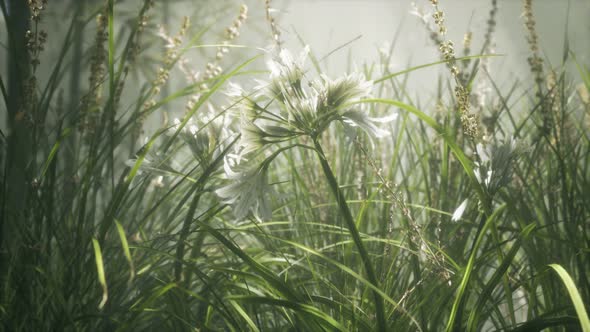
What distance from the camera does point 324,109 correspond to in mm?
403

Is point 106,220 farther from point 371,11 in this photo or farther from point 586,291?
point 371,11

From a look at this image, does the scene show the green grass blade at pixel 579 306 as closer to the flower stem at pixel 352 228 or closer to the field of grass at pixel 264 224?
the field of grass at pixel 264 224

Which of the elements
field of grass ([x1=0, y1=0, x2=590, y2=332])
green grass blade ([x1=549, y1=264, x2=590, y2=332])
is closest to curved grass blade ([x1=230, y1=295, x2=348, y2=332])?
field of grass ([x1=0, y1=0, x2=590, y2=332])

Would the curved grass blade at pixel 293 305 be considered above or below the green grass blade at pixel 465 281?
below

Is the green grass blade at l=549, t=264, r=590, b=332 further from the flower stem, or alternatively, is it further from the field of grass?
the flower stem

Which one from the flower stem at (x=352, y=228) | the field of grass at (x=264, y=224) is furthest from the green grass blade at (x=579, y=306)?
the flower stem at (x=352, y=228)

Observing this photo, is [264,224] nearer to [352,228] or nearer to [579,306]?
[352,228]

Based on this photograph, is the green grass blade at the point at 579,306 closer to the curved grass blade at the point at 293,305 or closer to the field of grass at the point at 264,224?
the field of grass at the point at 264,224

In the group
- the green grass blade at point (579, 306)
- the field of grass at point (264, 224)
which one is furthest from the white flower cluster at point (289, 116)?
the green grass blade at point (579, 306)

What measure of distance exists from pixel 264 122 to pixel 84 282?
215mm

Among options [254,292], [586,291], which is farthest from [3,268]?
[586,291]

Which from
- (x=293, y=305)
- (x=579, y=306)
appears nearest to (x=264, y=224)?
(x=293, y=305)

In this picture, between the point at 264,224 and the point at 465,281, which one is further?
the point at 264,224

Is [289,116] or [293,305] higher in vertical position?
[289,116]
